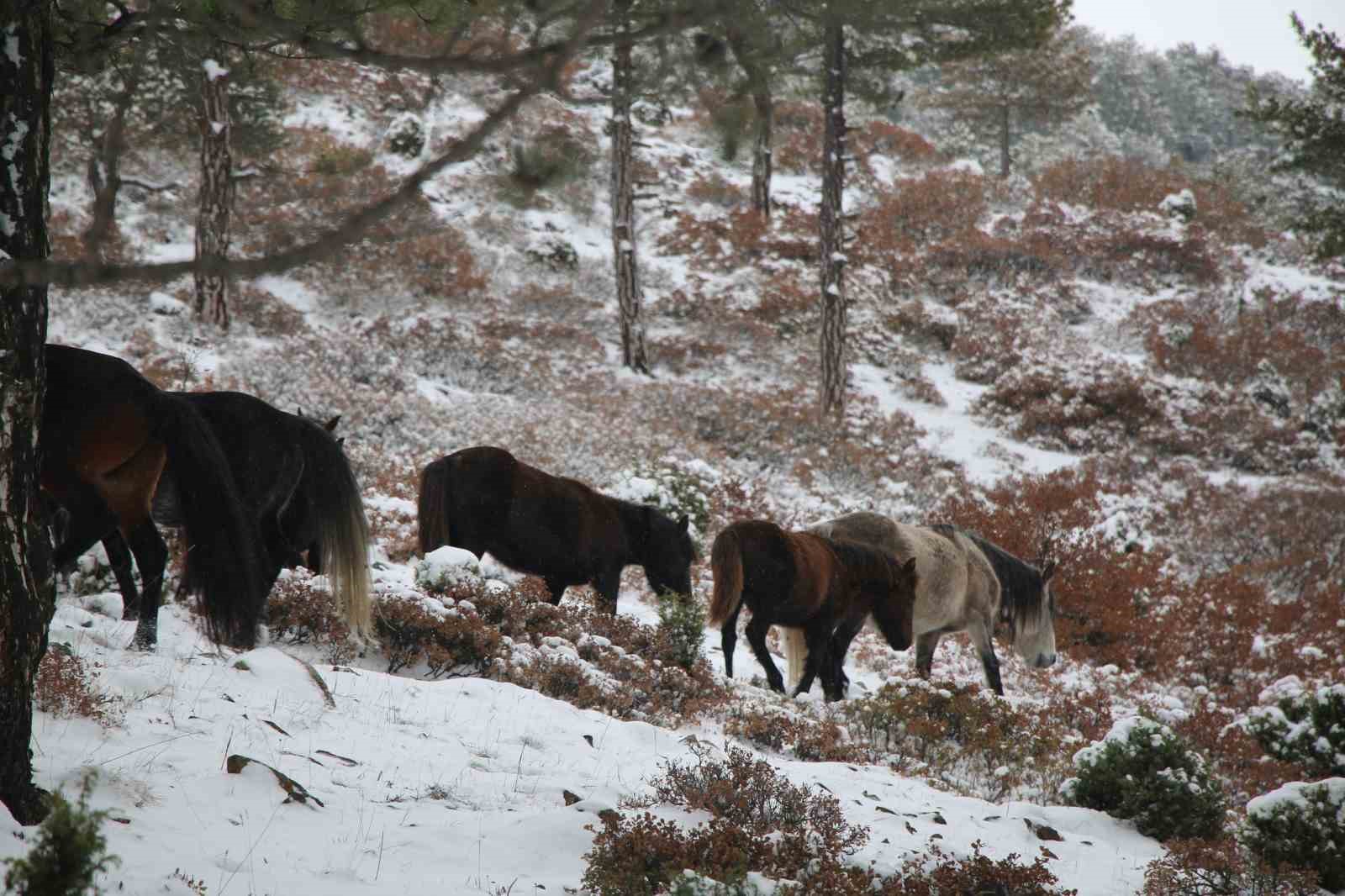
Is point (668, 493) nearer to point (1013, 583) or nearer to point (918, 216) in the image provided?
point (1013, 583)

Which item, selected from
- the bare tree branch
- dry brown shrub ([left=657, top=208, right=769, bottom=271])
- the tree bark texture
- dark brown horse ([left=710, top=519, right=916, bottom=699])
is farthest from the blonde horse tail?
the tree bark texture

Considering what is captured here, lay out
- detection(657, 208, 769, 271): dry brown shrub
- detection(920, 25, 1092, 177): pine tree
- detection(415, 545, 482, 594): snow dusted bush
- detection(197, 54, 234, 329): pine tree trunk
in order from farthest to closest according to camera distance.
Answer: detection(920, 25, 1092, 177): pine tree < detection(657, 208, 769, 271): dry brown shrub < detection(197, 54, 234, 329): pine tree trunk < detection(415, 545, 482, 594): snow dusted bush

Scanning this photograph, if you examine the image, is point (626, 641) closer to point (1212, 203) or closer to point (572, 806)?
point (572, 806)

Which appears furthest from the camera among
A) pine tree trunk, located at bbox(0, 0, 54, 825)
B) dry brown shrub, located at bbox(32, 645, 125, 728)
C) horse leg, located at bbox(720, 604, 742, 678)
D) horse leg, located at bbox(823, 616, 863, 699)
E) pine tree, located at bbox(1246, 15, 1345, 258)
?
pine tree, located at bbox(1246, 15, 1345, 258)

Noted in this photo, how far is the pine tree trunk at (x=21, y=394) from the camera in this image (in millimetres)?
2553

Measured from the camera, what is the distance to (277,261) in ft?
5.52

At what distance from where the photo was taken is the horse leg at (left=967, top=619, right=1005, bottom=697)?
28.6 feet

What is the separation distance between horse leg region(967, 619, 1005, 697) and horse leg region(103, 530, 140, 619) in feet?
22.8

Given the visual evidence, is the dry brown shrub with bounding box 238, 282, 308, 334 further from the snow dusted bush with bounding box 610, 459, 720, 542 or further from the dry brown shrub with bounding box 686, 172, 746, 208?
the dry brown shrub with bounding box 686, 172, 746, 208

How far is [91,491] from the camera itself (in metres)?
4.10

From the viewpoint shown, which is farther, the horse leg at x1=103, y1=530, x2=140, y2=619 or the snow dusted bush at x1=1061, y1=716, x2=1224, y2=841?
the snow dusted bush at x1=1061, y1=716, x2=1224, y2=841

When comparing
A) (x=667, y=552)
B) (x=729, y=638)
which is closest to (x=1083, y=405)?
(x=667, y=552)

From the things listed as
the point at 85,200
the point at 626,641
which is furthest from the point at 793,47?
the point at 85,200

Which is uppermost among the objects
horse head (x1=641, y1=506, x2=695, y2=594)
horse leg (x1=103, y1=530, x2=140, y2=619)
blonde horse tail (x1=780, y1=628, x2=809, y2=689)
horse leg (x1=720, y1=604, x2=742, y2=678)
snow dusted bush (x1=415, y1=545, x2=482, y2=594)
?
horse leg (x1=103, y1=530, x2=140, y2=619)
